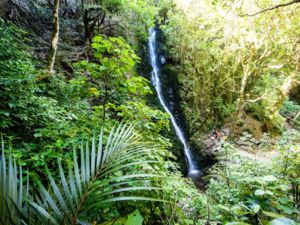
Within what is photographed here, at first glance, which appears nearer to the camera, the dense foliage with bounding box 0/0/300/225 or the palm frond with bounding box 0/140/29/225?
the palm frond with bounding box 0/140/29/225

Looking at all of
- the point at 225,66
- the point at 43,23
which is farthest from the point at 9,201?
the point at 225,66

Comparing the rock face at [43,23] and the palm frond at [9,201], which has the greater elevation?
the rock face at [43,23]

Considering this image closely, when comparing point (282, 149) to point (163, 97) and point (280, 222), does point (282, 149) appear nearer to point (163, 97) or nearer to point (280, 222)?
point (280, 222)

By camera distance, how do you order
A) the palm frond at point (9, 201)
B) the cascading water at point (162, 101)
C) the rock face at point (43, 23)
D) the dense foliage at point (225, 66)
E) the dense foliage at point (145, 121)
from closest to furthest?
the palm frond at point (9, 201), the dense foliage at point (145, 121), the rock face at point (43, 23), the dense foliage at point (225, 66), the cascading water at point (162, 101)

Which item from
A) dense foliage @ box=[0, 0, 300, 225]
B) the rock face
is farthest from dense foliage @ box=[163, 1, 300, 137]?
the rock face

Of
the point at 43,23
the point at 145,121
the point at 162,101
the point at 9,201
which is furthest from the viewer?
the point at 162,101

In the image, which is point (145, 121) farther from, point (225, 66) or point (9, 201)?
point (225, 66)

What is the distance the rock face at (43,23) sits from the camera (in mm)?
6923

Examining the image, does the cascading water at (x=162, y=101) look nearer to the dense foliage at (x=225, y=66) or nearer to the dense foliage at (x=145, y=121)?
the dense foliage at (x=145, y=121)

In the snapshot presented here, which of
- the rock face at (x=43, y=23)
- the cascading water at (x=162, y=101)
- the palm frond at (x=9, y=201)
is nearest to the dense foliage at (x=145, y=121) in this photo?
the palm frond at (x=9, y=201)

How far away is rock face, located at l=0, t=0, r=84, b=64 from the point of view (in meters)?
6.92

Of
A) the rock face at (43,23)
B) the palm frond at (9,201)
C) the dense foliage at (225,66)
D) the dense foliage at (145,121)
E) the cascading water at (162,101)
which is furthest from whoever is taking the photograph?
the cascading water at (162,101)

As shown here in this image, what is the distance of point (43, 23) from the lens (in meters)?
7.93

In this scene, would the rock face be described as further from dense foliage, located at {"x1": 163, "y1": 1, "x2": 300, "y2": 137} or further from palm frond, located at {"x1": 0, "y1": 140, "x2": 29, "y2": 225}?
palm frond, located at {"x1": 0, "y1": 140, "x2": 29, "y2": 225}
